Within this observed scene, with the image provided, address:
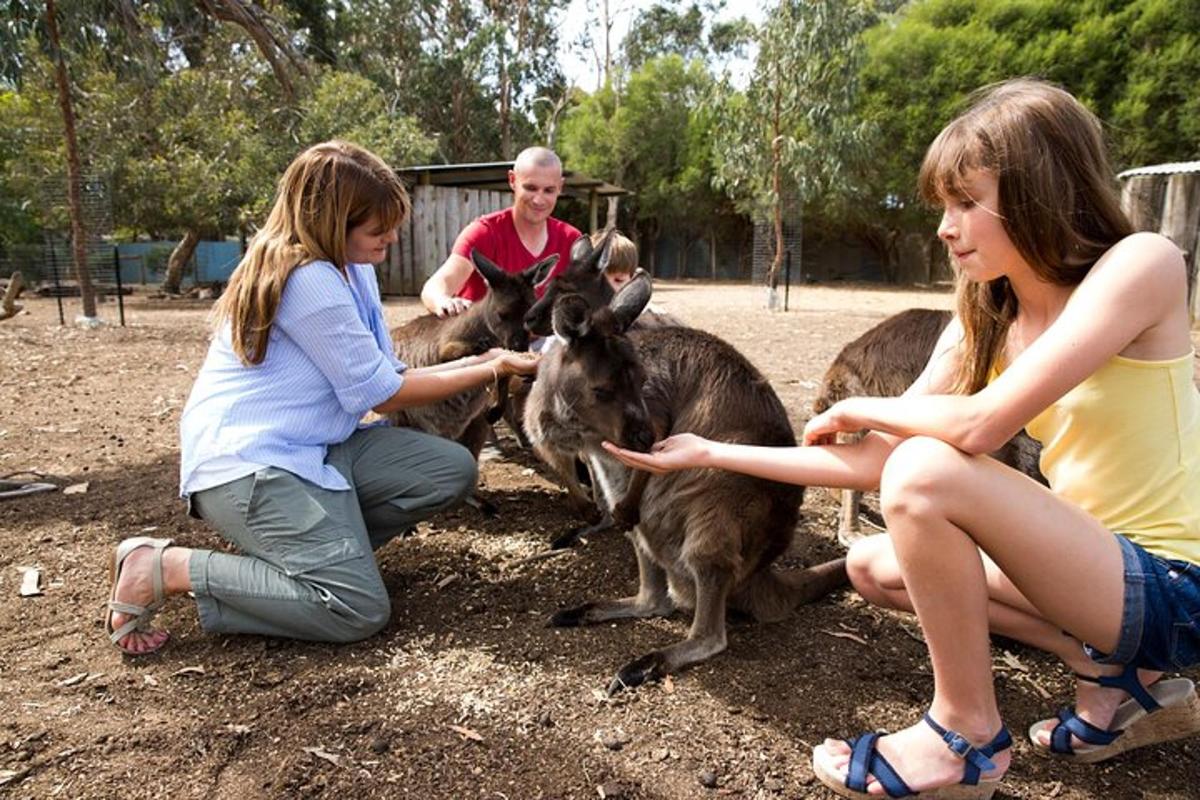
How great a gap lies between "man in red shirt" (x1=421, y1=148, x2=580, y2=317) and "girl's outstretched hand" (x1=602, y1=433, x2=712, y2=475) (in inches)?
82.4

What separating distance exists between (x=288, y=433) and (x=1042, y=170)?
2.22m

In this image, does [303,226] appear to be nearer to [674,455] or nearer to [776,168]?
[674,455]

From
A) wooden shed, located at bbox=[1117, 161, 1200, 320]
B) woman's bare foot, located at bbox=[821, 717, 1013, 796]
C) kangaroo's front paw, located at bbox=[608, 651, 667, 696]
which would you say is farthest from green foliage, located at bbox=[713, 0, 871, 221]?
woman's bare foot, located at bbox=[821, 717, 1013, 796]

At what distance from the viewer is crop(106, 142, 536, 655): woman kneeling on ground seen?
254cm

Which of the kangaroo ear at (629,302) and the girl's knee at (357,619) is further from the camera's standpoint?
the kangaroo ear at (629,302)

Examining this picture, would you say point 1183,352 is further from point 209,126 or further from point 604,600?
point 209,126

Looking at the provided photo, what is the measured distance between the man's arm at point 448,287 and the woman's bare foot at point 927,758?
10.2 feet

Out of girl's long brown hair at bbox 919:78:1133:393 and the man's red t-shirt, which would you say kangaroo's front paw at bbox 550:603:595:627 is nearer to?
girl's long brown hair at bbox 919:78:1133:393

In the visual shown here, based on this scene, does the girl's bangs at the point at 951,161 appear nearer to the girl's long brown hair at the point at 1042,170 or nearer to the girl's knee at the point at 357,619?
the girl's long brown hair at the point at 1042,170

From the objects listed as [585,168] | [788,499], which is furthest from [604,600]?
[585,168]

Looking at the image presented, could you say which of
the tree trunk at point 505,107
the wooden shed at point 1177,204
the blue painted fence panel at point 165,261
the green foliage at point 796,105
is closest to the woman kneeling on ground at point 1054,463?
the wooden shed at point 1177,204

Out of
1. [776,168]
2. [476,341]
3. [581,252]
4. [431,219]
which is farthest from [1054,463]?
[431,219]

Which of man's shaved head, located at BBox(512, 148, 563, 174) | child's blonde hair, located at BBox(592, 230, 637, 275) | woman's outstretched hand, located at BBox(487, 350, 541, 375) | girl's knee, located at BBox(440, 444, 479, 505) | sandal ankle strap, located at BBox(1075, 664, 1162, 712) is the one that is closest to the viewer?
sandal ankle strap, located at BBox(1075, 664, 1162, 712)

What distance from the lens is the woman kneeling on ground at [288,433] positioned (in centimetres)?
254
